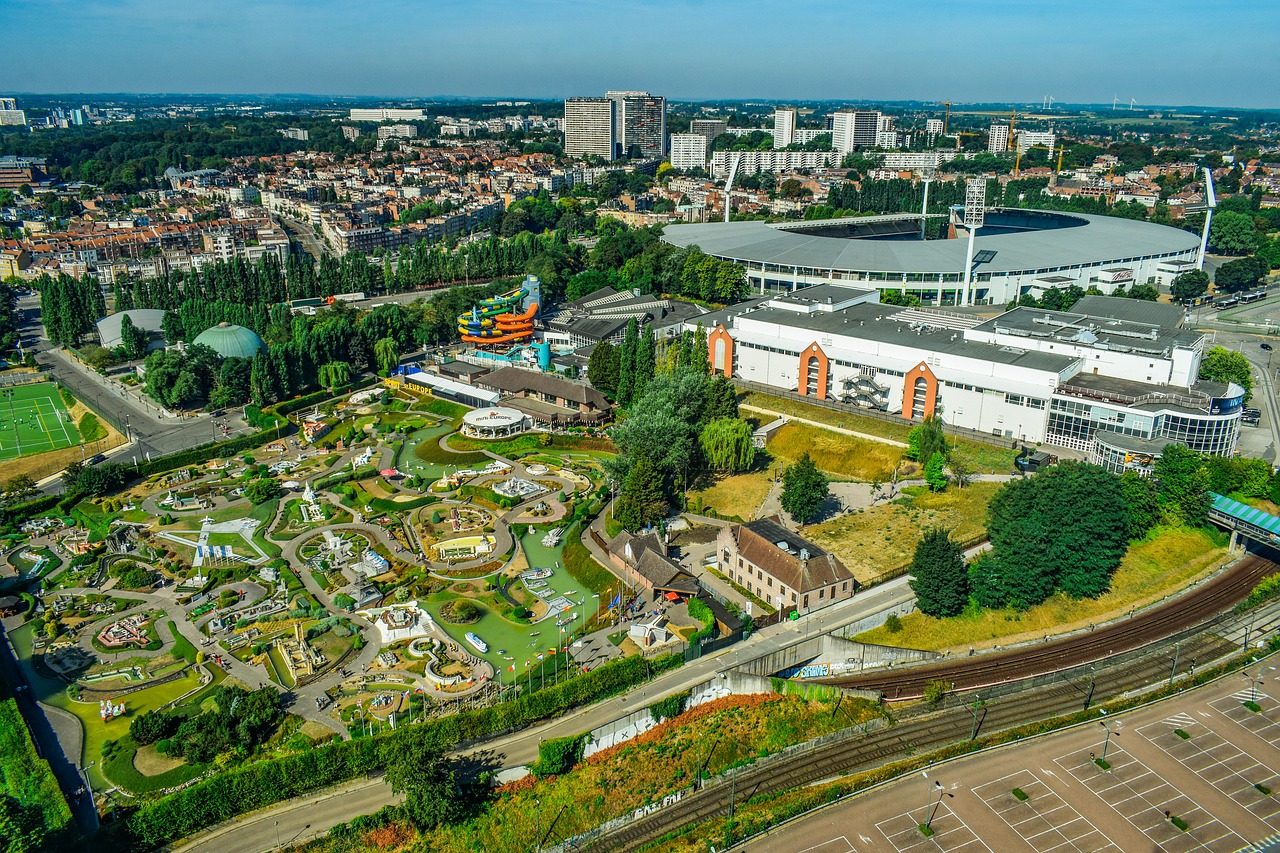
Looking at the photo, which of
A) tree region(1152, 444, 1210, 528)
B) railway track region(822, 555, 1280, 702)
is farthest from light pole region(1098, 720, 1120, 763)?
tree region(1152, 444, 1210, 528)

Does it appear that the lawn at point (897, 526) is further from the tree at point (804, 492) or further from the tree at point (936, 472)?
the tree at point (804, 492)

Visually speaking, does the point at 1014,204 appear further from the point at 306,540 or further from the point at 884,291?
the point at 306,540

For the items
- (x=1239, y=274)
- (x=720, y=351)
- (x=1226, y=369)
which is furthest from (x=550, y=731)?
(x=1239, y=274)

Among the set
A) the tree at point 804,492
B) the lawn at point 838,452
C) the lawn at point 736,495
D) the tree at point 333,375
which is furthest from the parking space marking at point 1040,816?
the tree at point 333,375

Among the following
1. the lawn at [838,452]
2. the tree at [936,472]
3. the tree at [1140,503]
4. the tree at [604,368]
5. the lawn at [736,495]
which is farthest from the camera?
the tree at [604,368]

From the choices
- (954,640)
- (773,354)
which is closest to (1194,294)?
(773,354)

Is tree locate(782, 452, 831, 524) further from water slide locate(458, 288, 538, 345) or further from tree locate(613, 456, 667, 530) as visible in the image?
water slide locate(458, 288, 538, 345)

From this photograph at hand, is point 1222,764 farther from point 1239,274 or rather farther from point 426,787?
point 1239,274
